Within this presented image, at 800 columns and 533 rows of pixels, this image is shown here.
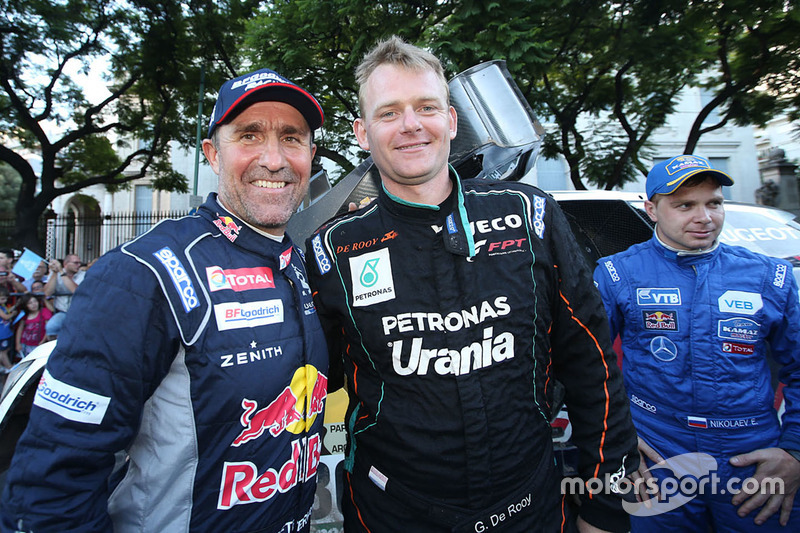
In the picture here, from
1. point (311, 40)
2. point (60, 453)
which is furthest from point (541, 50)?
point (60, 453)

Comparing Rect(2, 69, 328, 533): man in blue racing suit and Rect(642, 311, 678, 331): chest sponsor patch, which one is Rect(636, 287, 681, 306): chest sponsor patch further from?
Rect(2, 69, 328, 533): man in blue racing suit

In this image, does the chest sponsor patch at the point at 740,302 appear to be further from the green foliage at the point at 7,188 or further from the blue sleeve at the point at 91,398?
the green foliage at the point at 7,188

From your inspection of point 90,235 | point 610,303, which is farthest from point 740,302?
point 90,235

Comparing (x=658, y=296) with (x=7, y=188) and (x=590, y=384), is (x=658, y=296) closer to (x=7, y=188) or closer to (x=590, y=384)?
(x=590, y=384)

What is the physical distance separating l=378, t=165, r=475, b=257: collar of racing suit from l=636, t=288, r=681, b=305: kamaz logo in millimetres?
1136

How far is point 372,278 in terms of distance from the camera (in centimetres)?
158

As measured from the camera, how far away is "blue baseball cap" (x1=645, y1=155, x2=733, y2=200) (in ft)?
7.19

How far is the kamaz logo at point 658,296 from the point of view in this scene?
84.4 inches

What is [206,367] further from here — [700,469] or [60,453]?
[700,469]

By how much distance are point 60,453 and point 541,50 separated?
7.33 m

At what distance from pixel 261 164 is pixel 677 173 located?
6.29 feet

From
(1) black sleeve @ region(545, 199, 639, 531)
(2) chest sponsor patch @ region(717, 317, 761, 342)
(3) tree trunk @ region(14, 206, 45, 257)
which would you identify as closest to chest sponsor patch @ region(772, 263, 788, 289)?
(2) chest sponsor patch @ region(717, 317, 761, 342)

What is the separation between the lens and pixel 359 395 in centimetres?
161

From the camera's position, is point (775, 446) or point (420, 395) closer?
point (420, 395)
